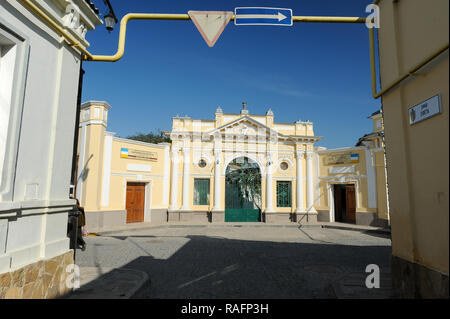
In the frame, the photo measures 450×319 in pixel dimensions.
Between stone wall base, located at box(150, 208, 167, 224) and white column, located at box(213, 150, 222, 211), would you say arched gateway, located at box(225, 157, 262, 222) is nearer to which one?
white column, located at box(213, 150, 222, 211)

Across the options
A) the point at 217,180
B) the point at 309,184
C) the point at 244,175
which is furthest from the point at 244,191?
the point at 309,184

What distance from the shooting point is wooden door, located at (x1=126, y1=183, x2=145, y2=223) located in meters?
15.7

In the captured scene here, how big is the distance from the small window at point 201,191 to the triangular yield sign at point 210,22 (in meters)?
14.1

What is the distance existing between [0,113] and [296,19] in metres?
3.99

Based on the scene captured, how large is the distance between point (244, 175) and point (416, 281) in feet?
48.1

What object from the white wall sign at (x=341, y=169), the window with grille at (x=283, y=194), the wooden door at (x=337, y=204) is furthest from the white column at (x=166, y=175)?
the wooden door at (x=337, y=204)

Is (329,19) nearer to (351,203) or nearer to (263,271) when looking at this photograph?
(263,271)

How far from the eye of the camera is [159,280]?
5863 mm

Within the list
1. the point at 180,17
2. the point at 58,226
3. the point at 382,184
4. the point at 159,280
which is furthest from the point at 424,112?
the point at 382,184

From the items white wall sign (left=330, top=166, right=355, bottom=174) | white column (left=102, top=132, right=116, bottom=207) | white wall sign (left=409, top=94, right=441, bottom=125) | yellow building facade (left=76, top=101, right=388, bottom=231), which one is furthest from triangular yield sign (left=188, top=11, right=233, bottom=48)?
white wall sign (left=330, top=166, right=355, bottom=174)

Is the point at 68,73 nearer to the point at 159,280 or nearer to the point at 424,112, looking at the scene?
the point at 159,280

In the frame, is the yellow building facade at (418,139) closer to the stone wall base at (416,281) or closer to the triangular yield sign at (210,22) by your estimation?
the stone wall base at (416,281)

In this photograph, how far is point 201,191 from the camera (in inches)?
691
